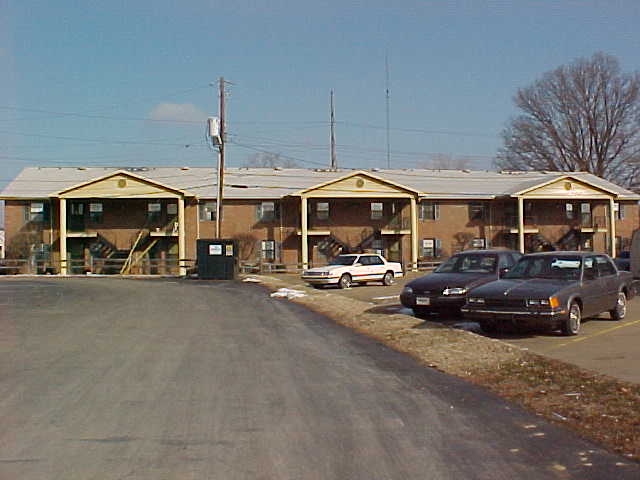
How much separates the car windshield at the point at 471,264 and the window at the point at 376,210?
32.2 metres

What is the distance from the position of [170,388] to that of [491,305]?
6690 mm

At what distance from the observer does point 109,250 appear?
4897 cm

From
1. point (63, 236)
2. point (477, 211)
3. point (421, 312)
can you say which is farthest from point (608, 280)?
point (477, 211)

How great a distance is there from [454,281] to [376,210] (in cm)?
3407

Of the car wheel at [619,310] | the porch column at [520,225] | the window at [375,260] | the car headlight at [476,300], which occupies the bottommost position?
the car wheel at [619,310]

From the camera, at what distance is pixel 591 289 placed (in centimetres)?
1488

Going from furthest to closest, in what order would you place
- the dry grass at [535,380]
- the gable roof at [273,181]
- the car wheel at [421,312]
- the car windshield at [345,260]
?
the gable roof at [273,181], the car windshield at [345,260], the car wheel at [421,312], the dry grass at [535,380]

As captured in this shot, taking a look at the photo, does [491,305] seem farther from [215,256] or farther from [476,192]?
[476,192]

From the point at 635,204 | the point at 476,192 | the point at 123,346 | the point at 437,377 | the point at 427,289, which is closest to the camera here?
the point at 437,377

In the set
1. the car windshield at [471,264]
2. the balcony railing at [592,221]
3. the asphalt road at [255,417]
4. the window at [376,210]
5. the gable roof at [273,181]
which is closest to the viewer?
the asphalt road at [255,417]

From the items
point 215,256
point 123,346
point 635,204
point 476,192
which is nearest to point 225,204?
point 215,256

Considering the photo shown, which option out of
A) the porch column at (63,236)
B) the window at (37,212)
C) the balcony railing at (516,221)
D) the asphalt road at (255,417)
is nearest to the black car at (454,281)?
the asphalt road at (255,417)

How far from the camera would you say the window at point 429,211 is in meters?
52.0

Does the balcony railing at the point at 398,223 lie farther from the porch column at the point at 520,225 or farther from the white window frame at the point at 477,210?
the porch column at the point at 520,225
